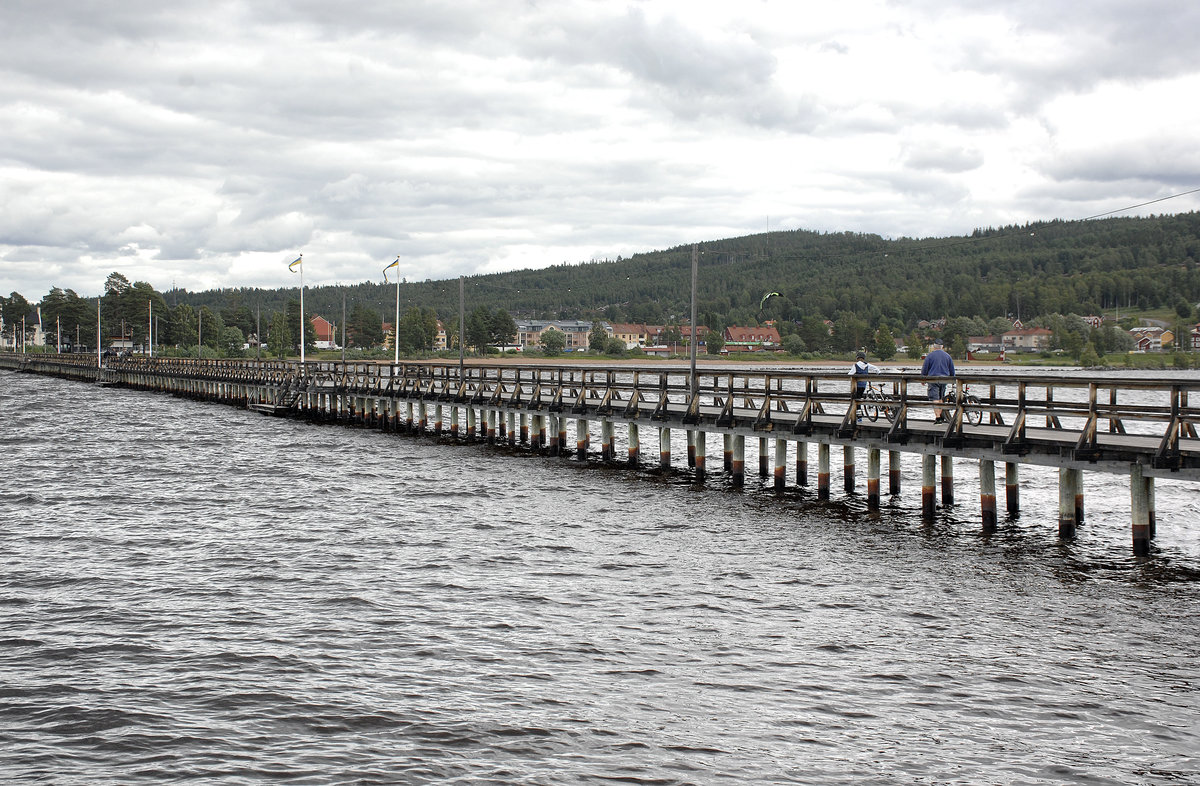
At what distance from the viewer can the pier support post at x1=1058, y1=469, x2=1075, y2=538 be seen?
2059cm

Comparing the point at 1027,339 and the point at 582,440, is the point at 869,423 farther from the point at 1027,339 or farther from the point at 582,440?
the point at 1027,339

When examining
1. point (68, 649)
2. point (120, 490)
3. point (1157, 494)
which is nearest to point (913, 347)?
point (1157, 494)

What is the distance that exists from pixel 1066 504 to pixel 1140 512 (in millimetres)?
1828

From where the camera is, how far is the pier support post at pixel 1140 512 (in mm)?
18670

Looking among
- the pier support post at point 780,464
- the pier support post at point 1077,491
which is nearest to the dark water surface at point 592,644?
the pier support post at point 1077,491

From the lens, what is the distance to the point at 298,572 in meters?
18.6

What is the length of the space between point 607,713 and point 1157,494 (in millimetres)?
25292

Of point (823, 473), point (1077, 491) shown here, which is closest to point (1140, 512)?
point (1077, 491)

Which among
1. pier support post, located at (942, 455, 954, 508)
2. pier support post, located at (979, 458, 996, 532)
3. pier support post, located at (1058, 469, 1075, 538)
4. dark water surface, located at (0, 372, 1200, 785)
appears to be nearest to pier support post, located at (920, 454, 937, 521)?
dark water surface, located at (0, 372, 1200, 785)

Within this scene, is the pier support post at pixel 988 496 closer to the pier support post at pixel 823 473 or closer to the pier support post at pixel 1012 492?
the pier support post at pixel 1012 492

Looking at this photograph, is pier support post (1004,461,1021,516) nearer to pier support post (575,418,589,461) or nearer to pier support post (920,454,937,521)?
pier support post (920,454,937,521)

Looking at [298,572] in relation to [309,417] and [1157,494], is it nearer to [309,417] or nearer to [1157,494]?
[1157,494]

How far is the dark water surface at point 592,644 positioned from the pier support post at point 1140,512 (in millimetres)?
604

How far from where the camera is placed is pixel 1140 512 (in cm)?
1903
